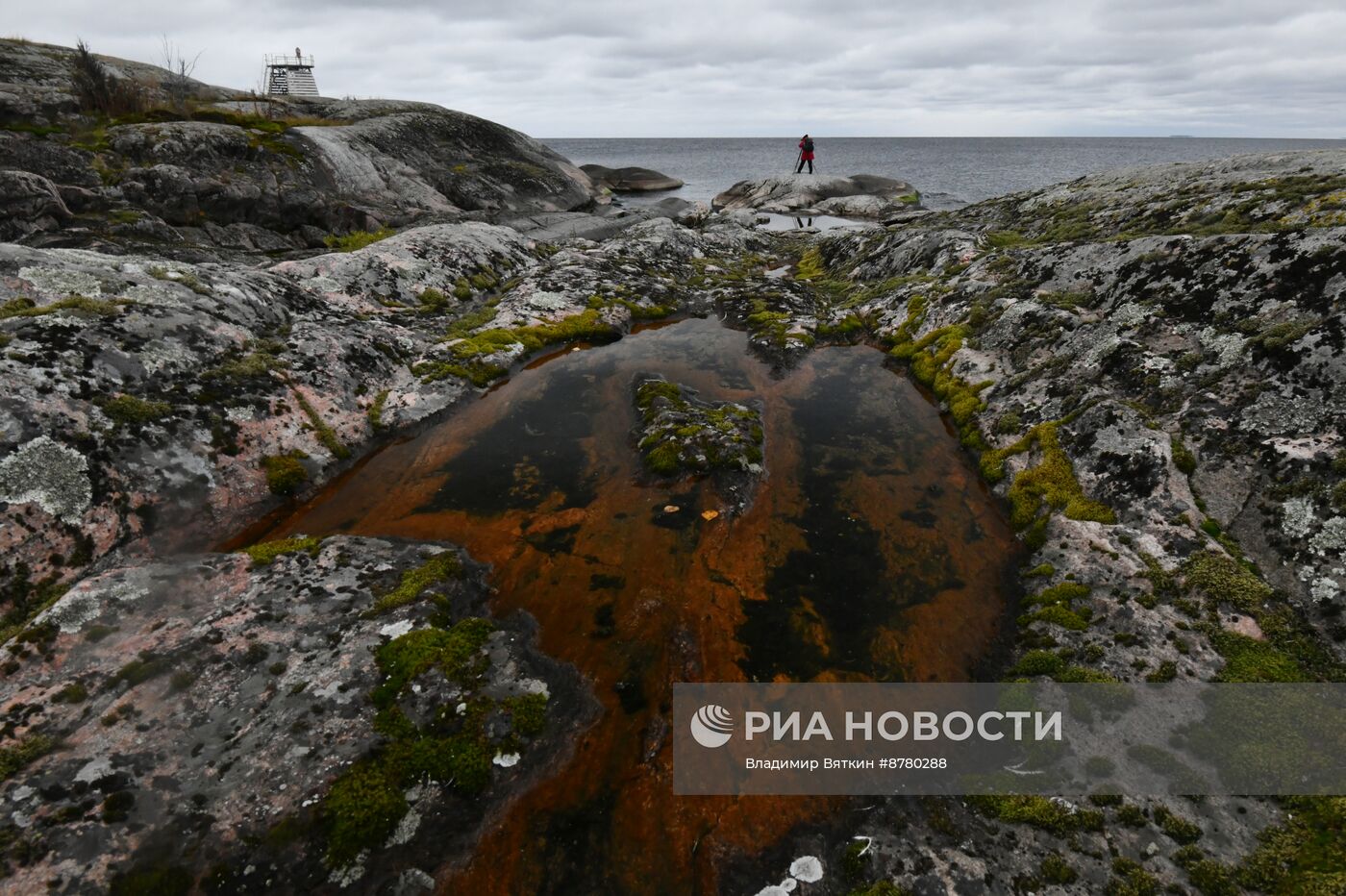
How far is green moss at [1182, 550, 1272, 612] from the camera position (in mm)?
9797

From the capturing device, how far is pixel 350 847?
24.7ft

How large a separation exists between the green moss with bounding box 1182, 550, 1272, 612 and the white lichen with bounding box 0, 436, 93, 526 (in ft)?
73.2

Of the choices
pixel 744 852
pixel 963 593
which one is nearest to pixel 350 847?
pixel 744 852

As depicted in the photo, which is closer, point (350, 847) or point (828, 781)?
point (350, 847)

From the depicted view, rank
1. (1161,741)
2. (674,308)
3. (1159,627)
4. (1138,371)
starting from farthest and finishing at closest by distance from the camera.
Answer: (674,308)
(1138,371)
(1159,627)
(1161,741)

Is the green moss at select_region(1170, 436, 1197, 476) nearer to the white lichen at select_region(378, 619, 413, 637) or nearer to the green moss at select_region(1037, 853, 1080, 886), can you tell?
the green moss at select_region(1037, 853, 1080, 886)

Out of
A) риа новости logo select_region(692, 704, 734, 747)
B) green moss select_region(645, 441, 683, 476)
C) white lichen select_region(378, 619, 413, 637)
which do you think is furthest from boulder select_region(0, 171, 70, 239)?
риа новости logo select_region(692, 704, 734, 747)

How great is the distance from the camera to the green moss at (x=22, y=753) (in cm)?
751

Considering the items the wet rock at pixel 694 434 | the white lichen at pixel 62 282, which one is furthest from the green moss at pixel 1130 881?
the white lichen at pixel 62 282

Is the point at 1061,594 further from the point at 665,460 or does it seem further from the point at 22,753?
the point at 22,753

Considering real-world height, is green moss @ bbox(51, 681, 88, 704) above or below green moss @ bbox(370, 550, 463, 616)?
below

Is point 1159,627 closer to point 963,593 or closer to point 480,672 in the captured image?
point 963,593

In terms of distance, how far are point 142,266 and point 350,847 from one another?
20996 mm

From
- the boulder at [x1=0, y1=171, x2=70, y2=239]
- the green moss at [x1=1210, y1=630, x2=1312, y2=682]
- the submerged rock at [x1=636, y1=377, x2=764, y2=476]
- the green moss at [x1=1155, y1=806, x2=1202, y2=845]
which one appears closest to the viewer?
the green moss at [x1=1155, y1=806, x2=1202, y2=845]
